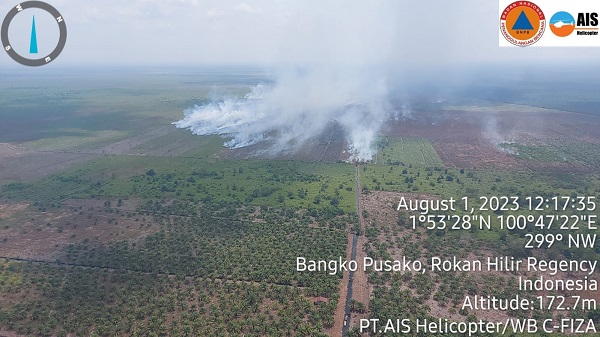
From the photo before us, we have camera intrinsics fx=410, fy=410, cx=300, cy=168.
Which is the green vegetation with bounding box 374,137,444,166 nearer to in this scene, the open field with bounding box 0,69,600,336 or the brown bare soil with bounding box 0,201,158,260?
the open field with bounding box 0,69,600,336

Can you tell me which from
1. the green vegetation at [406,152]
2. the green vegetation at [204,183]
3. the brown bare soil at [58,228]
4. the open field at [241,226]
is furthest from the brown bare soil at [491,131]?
the brown bare soil at [58,228]

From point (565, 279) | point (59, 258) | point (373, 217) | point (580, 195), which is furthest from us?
point (580, 195)

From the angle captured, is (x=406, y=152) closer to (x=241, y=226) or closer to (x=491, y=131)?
(x=491, y=131)

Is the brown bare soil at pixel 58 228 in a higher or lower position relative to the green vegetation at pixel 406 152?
lower

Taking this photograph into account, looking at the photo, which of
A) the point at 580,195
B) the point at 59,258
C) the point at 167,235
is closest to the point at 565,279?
the point at 580,195

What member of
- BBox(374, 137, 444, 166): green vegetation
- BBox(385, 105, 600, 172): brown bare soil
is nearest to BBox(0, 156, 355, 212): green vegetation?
BBox(374, 137, 444, 166): green vegetation

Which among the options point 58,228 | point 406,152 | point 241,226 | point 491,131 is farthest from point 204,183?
point 491,131

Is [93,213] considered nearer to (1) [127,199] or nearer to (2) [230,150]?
(1) [127,199]

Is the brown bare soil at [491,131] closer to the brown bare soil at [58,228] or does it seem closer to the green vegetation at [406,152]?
the green vegetation at [406,152]
